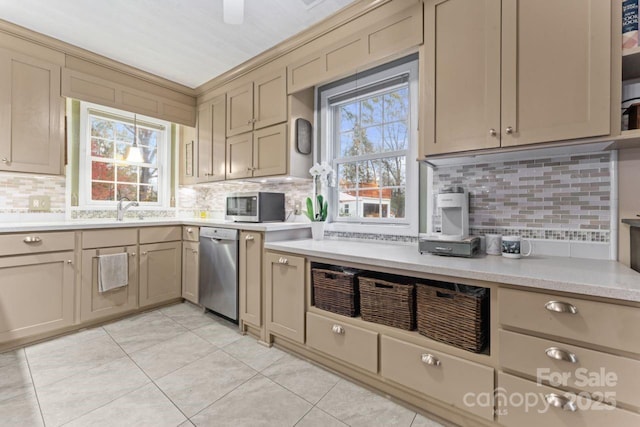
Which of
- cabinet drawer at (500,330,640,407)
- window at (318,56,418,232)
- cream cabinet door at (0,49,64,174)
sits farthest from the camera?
cream cabinet door at (0,49,64,174)

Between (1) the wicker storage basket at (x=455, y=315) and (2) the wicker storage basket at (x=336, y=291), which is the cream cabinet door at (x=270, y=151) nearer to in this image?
(2) the wicker storage basket at (x=336, y=291)

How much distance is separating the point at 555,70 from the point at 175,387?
2.73 metres

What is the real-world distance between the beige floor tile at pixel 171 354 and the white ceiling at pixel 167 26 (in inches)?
103

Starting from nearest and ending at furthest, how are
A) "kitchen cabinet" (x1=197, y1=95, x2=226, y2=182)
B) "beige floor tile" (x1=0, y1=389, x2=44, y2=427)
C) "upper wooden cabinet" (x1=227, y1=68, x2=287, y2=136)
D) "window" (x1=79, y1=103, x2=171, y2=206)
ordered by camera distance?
"beige floor tile" (x1=0, y1=389, x2=44, y2=427) → "upper wooden cabinet" (x1=227, y1=68, x2=287, y2=136) → "window" (x1=79, y1=103, x2=171, y2=206) → "kitchen cabinet" (x1=197, y1=95, x2=226, y2=182)

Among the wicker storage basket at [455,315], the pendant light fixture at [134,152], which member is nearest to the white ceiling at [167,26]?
the pendant light fixture at [134,152]

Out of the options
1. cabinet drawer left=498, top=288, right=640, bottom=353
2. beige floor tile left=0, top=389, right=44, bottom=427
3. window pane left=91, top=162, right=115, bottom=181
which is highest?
window pane left=91, top=162, right=115, bottom=181

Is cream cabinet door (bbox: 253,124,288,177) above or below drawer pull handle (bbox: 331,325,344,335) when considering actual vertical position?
above

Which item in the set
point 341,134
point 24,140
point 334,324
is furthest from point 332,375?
point 24,140

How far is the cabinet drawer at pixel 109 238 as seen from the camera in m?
2.59

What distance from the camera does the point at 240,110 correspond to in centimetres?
309

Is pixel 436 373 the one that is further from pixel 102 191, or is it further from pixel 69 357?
pixel 102 191

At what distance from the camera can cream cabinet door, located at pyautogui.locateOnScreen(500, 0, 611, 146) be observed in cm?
128

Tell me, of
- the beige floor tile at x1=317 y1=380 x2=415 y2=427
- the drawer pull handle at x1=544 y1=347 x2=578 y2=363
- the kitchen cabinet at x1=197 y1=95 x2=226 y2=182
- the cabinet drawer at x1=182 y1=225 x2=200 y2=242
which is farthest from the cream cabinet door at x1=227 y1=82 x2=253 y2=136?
the drawer pull handle at x1=544 y1=347 x2=578 y2=363

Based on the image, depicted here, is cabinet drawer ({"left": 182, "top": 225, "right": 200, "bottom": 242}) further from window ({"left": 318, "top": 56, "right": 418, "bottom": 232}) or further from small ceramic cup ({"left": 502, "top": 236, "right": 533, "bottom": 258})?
small ceramic cup ({"left": 502, "top": 236, "right": 533, "bottom": 258})
